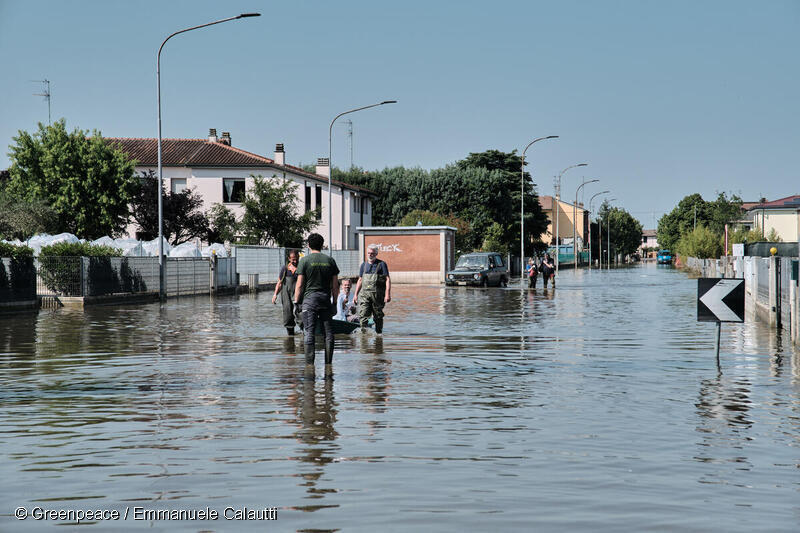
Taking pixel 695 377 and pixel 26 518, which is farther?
pixel 695 377

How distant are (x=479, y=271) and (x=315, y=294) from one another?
36.3 meters

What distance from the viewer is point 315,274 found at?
11953mm

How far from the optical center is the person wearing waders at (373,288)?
1745 centimetres

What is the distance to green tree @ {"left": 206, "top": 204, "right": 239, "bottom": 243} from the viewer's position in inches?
2234

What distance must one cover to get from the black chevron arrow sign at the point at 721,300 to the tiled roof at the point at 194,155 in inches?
2108

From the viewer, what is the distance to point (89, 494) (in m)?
5.92

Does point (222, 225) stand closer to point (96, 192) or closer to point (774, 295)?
point (96, 192)

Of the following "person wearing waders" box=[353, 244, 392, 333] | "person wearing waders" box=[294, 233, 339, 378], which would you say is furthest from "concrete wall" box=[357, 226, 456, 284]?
"person wearing waders" box=[294, 233, 339, 378]

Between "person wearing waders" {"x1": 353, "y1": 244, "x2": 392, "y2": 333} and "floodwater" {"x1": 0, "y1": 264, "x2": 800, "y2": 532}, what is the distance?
1350 millimetres

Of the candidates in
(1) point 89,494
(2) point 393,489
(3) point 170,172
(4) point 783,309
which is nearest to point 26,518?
(1) point 89,494

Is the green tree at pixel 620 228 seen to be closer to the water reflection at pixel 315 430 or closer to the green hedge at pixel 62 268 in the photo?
the green hedge at pixel 62 268

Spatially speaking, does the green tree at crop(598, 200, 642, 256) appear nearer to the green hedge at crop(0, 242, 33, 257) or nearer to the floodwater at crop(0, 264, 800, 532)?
the green hedge at crop(0, 242, 33, 257)

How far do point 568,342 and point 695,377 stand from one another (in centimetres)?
530

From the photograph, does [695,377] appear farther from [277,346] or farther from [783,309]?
[783,309]
